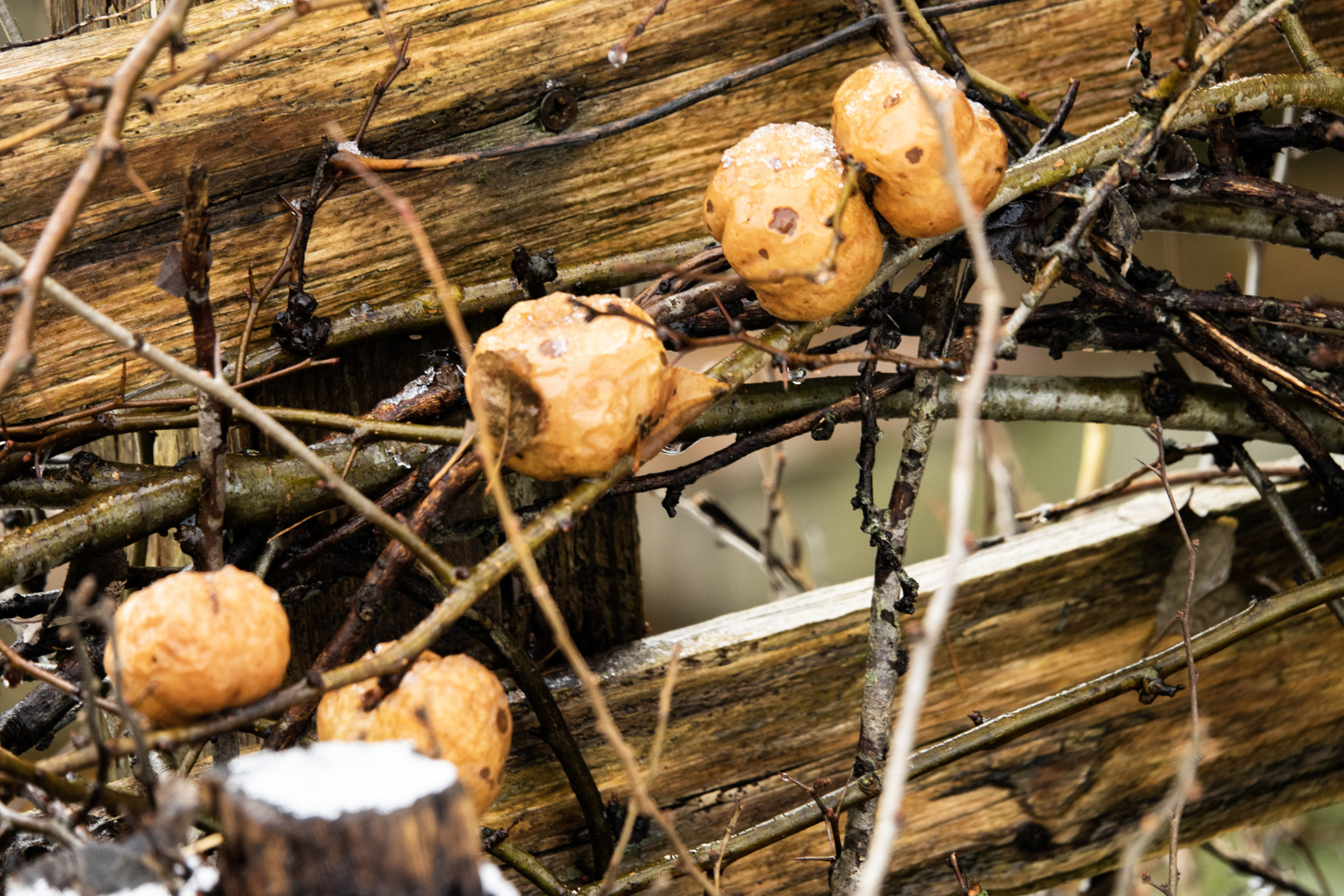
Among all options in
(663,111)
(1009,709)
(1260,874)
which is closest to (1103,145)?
(663,111)

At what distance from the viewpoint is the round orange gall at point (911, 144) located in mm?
771

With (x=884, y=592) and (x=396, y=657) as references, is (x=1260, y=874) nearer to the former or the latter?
(x=884, y=592)

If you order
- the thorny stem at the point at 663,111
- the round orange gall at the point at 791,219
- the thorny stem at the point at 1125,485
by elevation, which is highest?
the thorny stem at the point at 663,111

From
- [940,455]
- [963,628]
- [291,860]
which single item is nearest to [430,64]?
[291,860]

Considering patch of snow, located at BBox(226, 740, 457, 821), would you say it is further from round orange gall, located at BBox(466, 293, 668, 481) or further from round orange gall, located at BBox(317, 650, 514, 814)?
round orange gall, located at BBox(466, 293, 668, 481)

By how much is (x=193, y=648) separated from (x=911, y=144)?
0.63 meters

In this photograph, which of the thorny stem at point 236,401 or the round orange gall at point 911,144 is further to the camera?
the round orange gall at point 911,144

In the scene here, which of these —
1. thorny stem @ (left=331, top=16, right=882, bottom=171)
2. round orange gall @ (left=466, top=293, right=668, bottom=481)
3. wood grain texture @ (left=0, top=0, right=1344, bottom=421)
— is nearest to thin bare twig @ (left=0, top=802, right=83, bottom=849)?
round orange gall @ (left=466, top=293, right=668, bottom=481)

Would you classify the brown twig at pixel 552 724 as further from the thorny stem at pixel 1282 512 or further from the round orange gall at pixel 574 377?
the thorny stem at pixel 1282 512

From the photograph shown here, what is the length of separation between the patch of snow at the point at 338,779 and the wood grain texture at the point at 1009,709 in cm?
57

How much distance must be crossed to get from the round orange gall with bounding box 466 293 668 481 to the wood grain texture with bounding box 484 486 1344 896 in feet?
1.60

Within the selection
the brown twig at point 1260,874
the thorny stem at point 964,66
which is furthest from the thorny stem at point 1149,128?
the brown twig at point 1260,874

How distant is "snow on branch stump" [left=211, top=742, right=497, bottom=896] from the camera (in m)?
0.48

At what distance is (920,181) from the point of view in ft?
2.57
